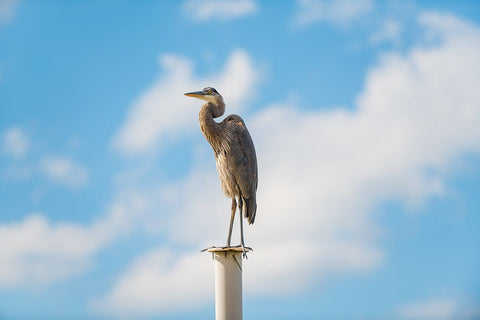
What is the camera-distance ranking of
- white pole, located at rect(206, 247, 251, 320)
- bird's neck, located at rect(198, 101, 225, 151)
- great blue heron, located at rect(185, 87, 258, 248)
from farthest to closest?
bird's neck, located at rect(198, 101, 225, 151) < great blue heron, located at rect(185, 87, 258, 248) < white pole, located at rect(206, 247, 251, 320)

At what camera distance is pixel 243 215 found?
27.5 feet

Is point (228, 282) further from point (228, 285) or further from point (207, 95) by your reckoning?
point (207, 95)

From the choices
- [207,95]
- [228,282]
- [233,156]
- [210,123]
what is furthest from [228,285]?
[207,95]

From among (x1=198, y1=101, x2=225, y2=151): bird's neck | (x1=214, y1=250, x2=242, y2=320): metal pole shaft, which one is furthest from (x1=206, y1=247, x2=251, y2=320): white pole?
(x1=198, y1=101, x2=225, y2=151): bird's neck

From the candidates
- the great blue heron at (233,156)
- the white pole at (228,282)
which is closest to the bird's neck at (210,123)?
the great blue heron at (233,156)

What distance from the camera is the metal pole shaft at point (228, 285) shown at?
7504 millimetres

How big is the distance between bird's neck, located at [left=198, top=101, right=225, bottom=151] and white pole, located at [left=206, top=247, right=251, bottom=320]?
1.62 meters

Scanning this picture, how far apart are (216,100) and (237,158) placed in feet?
3.09

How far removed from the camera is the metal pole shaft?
750cm

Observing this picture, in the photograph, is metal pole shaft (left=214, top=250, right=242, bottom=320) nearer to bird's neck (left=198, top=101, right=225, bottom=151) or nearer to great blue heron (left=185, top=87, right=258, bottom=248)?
great blue heron (left=185, top=87, right=258, bottom=248)

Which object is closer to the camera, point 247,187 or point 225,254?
point 225,254

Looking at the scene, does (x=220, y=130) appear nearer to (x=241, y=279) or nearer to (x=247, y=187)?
(x=247, y=187)

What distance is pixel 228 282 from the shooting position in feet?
24.8

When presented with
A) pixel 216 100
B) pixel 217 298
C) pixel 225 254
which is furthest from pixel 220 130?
pixel 217 298
